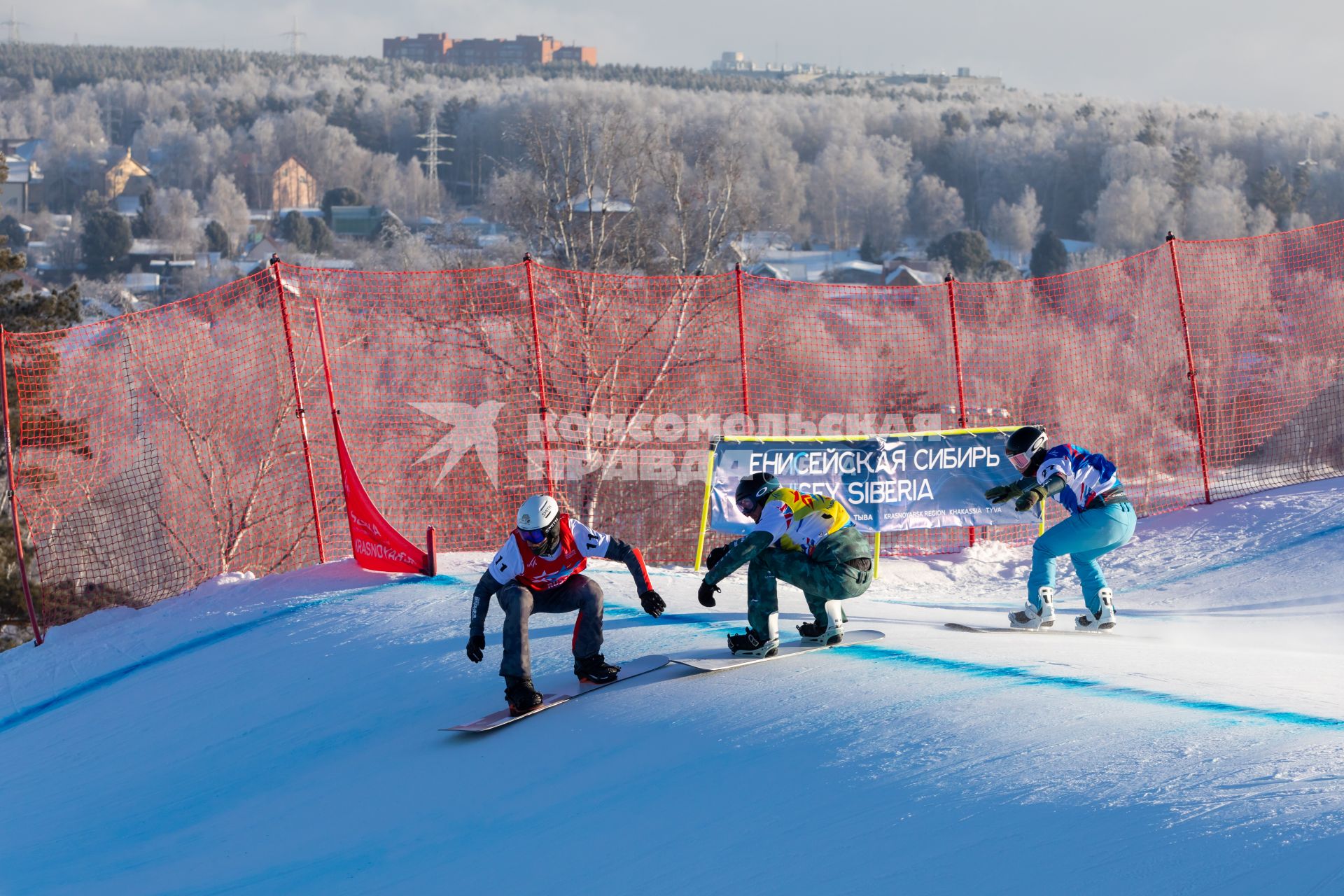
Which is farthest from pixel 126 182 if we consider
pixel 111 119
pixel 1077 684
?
pixel 1077 684

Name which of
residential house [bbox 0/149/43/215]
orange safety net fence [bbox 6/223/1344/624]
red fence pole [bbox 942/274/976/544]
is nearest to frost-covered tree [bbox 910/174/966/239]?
orange safety net fence [bbox 6/223/1344/624]

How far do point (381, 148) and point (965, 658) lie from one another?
144 meters

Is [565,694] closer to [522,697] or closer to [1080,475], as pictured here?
[522,697]

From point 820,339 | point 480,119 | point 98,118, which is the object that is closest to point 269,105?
point 98,118

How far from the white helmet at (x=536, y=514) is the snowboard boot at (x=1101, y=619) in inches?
152

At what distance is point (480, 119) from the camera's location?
133 meters

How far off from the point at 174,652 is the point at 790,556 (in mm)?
4892

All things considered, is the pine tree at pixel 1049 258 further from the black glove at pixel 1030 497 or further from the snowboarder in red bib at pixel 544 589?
the snowboarder in red bib at pixel 544 589

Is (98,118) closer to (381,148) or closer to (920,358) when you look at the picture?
(381,148)

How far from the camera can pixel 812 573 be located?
274 inches

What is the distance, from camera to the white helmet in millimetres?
6391

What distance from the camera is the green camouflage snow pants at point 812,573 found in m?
6.89

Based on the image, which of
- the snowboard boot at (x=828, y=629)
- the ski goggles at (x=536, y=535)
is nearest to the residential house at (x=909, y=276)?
the snowboard boot at (x=828, y=629)

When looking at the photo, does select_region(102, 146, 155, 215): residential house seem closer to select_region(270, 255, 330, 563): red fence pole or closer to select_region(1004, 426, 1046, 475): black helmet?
select_region(270, 255, 330, 563): red fence pole
